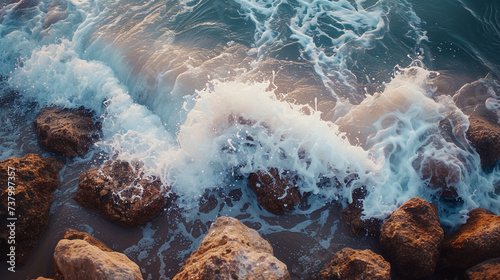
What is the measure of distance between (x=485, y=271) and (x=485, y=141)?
2392 millimetres

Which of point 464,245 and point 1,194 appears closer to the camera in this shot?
point 464,245

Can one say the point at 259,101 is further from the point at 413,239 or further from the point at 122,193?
the point at 413,239

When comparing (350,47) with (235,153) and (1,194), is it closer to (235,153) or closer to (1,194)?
(235,153)

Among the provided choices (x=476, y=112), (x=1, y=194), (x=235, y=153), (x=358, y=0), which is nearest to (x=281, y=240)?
(x=235, y=153)

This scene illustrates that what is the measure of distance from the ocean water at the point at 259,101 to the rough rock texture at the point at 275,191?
0.15m

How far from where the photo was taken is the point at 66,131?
4.99 m

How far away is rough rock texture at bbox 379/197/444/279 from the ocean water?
0.35 metres

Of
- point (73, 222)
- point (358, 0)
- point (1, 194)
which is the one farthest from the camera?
point (358, 0)

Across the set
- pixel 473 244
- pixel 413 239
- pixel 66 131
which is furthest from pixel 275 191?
pixel 66 131

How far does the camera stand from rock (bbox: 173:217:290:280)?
9.34 feet

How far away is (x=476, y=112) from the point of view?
17.6ft

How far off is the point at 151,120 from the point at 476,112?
6.20 metres

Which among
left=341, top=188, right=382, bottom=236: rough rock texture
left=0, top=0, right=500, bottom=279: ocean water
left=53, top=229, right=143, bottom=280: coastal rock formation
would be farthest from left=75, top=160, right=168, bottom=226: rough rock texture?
left=341, top=188, right=382, bottom=236: rough rock texture

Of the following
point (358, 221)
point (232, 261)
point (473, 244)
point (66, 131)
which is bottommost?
point (358, 221)
